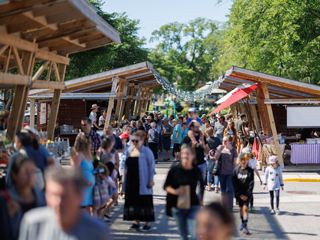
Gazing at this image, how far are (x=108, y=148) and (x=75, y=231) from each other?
536 cm

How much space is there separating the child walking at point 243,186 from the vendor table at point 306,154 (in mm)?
8032

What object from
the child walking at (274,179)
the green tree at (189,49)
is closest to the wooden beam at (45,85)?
the child walking at (274,179)

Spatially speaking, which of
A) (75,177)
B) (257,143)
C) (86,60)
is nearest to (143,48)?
(86,60)

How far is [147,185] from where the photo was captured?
7.60 metres

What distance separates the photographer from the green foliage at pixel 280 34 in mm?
23125

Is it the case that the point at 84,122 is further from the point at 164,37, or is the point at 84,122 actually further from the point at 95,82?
the point at 164,37

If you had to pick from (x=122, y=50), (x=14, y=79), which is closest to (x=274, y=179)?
(x=14, y=79)

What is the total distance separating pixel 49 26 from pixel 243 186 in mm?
4867

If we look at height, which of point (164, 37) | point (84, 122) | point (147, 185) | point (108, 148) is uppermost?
point (164, 37)

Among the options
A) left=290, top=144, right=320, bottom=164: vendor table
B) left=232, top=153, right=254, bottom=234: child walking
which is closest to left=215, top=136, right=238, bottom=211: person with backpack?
left=232, top=153, right=254, bottom=234: child walking

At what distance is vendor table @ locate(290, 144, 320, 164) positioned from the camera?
50.1 feet

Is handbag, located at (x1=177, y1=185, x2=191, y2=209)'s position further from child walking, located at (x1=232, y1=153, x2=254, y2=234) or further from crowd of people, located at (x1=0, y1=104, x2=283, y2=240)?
child walking, located at (x1=232, y1=153, x2=254, y2=234)

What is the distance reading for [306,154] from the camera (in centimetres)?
1533

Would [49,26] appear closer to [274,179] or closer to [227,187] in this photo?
[227,187]
